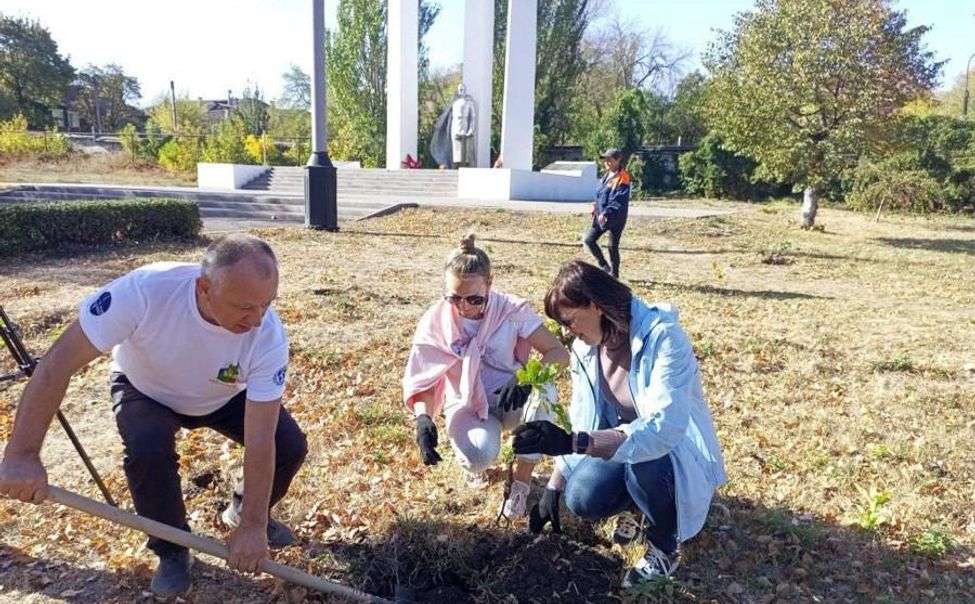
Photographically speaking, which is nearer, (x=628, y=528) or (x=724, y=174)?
(x=628, y=528)

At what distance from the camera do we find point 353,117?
1288 inches

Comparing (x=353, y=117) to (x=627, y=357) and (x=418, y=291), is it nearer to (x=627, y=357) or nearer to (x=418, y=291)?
(x=418, y=291)

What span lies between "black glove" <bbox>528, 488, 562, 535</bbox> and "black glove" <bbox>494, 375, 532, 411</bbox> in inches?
14.3

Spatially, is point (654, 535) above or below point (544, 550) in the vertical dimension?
above

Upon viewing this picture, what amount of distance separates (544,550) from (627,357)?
811 millimetres

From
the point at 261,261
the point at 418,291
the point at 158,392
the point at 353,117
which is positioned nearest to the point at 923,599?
the point at 261,261

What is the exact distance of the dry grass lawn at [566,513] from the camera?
2578 millimetres

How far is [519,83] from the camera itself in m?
21.6

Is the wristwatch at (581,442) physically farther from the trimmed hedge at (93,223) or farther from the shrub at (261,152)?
the shrub at (261,152)

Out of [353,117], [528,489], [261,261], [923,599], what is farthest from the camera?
[353,117]

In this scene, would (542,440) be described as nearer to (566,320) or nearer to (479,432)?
(566,320)

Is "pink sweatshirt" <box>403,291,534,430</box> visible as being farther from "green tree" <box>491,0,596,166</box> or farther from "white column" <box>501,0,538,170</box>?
"green tree" <box>491,0,596,166</box>

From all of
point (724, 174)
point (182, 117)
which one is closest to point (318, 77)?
point (724, 174)

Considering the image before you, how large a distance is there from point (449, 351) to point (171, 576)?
1.33 metres
